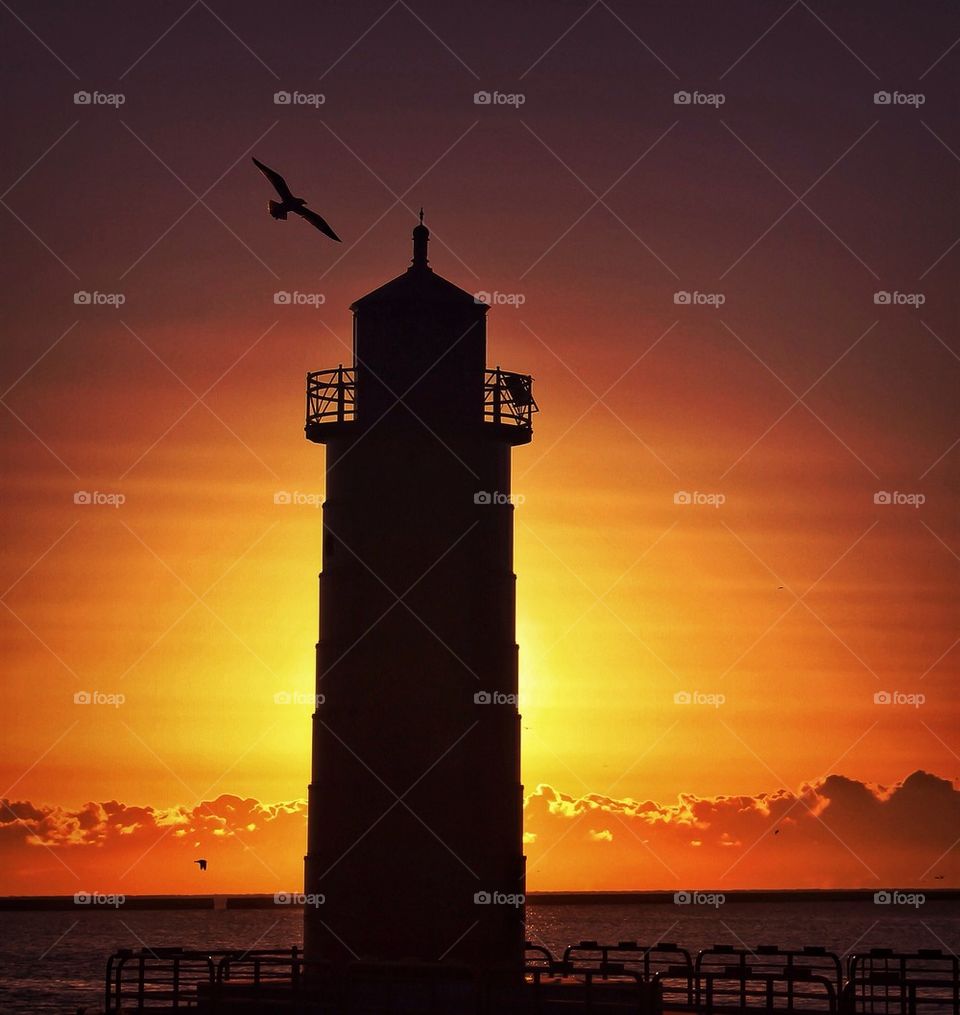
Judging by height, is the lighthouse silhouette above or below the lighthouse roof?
below

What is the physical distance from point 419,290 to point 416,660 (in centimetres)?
663

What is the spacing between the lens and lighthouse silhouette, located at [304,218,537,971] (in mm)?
29422

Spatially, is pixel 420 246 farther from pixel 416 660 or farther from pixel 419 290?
pixel 416 660

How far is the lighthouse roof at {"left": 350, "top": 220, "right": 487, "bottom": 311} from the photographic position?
30703 mm

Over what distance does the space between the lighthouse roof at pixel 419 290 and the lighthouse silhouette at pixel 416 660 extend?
0.04 meters

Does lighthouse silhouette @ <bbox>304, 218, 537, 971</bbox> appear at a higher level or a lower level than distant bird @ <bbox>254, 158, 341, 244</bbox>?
lower

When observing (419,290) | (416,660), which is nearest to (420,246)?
(419,290)

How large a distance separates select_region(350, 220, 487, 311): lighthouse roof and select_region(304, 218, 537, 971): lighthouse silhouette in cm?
4

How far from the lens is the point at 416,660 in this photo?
2980 centimetres

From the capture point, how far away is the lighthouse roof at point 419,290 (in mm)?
30703

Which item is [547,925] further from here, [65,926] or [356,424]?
[356,424]

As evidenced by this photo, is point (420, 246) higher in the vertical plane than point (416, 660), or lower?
higher

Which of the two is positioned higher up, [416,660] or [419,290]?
[419,290]

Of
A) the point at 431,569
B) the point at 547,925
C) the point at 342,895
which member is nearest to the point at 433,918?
the point at 342,895
